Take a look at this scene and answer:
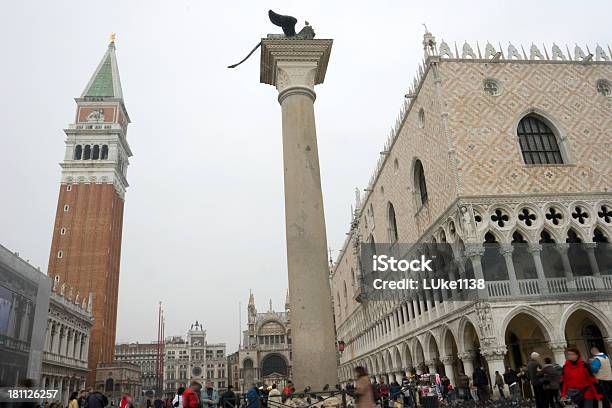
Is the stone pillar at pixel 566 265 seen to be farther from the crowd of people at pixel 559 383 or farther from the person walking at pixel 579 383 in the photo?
the person walking at pixel 579 383

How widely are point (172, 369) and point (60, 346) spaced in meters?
52.5

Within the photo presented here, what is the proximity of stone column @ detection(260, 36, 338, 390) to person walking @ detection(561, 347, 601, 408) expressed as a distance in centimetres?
379

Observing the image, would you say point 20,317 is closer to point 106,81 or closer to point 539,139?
point 539,139

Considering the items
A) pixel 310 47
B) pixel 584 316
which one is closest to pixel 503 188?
pixel 584 316

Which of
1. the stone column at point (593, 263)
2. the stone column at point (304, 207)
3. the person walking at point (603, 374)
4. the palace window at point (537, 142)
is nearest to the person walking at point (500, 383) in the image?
the stone column at point (593, 263)

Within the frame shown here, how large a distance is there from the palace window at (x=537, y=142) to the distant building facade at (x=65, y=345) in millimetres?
32764

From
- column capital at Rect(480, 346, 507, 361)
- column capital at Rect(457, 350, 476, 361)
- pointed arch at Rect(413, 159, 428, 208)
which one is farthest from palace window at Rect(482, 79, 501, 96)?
column capital at Rect(457, 350, 476, 361)

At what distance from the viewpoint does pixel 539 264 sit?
723 inches

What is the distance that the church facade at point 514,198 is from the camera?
59.0 feet

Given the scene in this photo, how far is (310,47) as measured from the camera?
10.5 m

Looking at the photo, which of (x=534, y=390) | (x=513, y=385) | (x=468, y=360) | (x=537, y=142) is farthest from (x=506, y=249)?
(x=534, y=390)

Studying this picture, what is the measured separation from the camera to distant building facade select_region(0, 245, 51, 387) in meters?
21.1

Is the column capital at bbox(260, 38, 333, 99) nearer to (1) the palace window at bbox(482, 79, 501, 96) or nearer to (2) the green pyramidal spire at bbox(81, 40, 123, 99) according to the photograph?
(1) the palace window at bbox(482, 79, 501, 96)

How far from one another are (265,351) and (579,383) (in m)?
65.5
